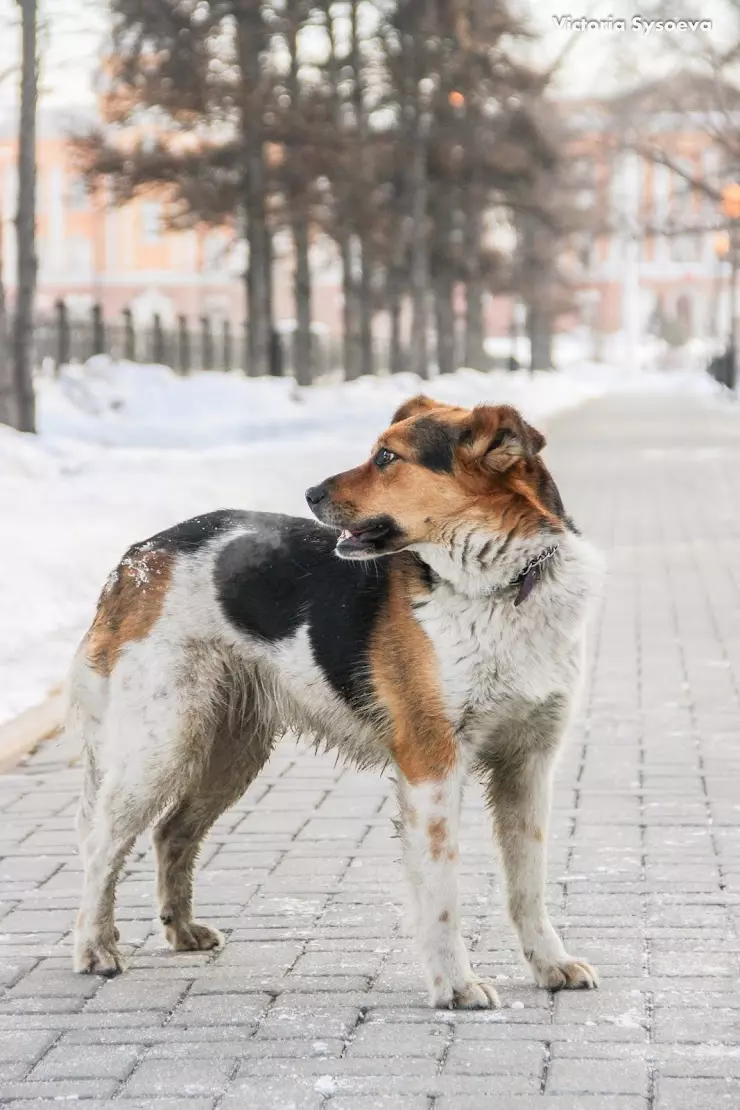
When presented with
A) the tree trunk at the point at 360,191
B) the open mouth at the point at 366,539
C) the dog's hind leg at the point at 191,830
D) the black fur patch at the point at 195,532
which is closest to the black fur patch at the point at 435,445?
the open mouth at the point at 366,539

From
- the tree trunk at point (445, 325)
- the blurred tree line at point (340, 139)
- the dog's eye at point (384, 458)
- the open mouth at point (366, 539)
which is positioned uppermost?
the blurred tree line at point (340, 139)

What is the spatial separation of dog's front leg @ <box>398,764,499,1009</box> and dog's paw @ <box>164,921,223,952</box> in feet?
2.76

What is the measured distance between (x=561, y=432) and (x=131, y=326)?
10422mm

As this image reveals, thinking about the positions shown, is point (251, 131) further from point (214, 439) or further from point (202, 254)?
point (202, 254)

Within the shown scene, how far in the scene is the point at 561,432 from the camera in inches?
1348

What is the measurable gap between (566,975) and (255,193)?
28.7 metres

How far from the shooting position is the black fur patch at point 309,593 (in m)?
4.83

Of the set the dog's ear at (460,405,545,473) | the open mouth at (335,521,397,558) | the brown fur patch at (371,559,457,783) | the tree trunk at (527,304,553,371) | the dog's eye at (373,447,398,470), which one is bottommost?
the tree trunk at (527,304,553,371)

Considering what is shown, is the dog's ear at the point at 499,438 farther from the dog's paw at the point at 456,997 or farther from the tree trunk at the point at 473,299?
the tree trunk at the point at 473,299

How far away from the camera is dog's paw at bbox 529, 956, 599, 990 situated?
478 centimetres

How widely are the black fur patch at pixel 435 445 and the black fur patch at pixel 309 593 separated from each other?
1.13ft

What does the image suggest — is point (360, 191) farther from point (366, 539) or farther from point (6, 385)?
point (366, 539)

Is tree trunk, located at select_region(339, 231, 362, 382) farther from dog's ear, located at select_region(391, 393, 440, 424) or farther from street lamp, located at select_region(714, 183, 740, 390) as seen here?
dog's ear, located at select_region(391, 393, 440, 424)

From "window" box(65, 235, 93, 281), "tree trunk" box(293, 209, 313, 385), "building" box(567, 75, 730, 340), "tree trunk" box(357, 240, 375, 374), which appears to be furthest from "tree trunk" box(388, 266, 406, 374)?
"window" box(65, 235, 93, 281)
